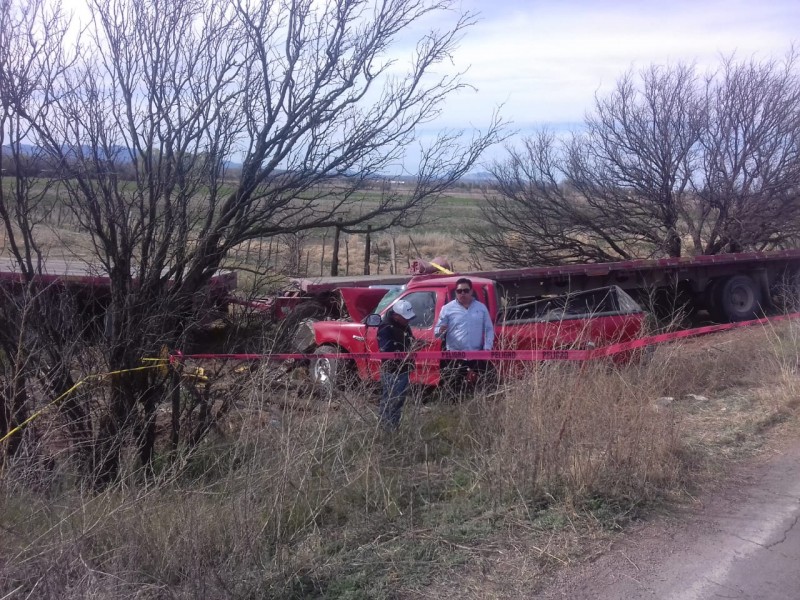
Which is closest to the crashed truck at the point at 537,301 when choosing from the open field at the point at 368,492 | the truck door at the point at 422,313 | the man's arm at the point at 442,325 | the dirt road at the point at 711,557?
the truck door at the point at 422,313

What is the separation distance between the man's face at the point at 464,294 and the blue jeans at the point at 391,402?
1621 mm

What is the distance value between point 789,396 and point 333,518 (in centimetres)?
459

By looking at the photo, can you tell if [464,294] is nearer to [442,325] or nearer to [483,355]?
[442,325]

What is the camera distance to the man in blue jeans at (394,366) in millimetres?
5875

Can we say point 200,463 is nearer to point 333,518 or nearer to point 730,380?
point 333,518

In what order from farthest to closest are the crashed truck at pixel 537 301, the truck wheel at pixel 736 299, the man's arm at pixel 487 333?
the truck wheel at pixel 736 299 < the crashed truck at pixel 537 301 < the man's arm at pixel 487 333

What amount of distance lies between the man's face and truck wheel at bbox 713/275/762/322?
10.8 m

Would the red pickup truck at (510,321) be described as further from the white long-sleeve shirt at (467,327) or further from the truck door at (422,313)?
the white long-sleeve shirt at (467,327)

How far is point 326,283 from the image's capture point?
12414 mm

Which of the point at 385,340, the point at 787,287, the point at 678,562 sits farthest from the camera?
the point at 787,287

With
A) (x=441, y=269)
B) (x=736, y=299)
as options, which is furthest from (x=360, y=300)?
(x=736, y=299)

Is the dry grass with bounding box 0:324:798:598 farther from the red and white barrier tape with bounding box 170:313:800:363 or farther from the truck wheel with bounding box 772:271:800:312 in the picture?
the truck wheel with bounding box 772:271:800:312

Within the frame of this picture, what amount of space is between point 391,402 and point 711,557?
8.20ft

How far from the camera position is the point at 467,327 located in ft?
25.1
